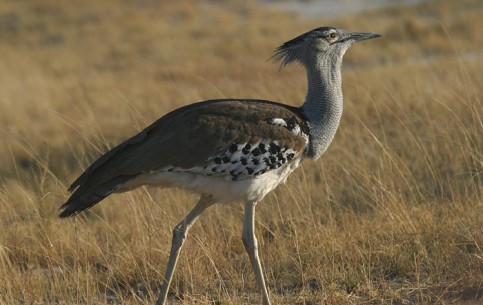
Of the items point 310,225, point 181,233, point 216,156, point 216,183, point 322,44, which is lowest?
point 310,225

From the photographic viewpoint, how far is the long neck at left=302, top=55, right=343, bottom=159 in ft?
13.2

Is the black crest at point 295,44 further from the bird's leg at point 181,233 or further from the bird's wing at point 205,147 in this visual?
the bird's leg at point 181,233

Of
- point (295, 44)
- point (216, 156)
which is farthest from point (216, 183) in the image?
point (295, 44)

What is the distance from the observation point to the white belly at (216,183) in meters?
3.77

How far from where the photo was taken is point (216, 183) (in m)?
3.80

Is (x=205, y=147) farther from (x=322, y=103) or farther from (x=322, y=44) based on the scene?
(x=322, y=44)

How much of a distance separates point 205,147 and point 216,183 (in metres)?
0.16

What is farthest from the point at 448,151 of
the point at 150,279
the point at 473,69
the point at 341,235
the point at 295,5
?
the point at 295,5

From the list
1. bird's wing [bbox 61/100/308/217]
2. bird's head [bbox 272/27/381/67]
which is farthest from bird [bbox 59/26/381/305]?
bird's head [bbox 272/27/381/67]

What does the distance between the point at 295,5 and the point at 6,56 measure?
27.3 feet

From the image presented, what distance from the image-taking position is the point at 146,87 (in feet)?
38.9

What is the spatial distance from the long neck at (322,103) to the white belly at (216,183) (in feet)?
0.86

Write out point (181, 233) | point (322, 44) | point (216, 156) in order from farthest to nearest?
point (322, 44) < point (181, 233) < point (216, 156)

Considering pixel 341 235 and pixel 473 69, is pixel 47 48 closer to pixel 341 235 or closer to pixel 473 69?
pixel 473 69
